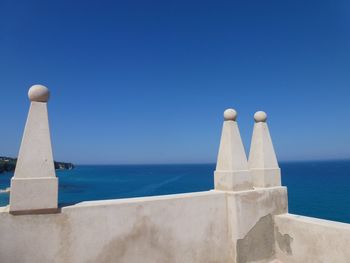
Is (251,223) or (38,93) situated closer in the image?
(38,93)

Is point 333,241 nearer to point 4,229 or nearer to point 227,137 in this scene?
point 227,137

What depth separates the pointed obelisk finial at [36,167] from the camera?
3508mm

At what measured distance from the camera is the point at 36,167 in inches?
144

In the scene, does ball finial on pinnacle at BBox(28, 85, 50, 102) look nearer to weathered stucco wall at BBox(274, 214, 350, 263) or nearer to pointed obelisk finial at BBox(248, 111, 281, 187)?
pointed obelisk finial at BBox(248, 111, 281, 187)

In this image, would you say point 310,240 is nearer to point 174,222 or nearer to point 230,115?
point 174,222

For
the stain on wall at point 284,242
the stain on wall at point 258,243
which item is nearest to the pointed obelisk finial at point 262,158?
the stain on wall at point 258,243

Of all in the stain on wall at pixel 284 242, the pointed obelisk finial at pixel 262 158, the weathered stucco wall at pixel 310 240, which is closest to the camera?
the weathered stucco wall at pixel 310 240

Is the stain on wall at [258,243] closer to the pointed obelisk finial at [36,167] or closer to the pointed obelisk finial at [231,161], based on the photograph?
the pointed obelisk finial at [231,161]

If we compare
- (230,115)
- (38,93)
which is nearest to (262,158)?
(230,115)

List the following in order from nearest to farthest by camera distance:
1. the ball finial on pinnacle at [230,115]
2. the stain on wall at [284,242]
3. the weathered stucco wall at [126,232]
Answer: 1. the weathered stucco wall at [126,232]
2. the stain on wall at [284,242]
3. the ball finial on pinnacle at [230,115]

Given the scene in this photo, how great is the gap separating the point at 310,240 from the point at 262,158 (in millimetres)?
1656

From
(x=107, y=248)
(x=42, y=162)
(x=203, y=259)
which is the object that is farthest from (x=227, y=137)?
(x=42, y=162)

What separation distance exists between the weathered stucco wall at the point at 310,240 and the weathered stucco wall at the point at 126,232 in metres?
1.08

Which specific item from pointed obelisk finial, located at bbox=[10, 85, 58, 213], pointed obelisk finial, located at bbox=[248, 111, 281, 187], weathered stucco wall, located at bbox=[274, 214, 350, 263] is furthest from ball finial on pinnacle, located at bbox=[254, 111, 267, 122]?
pointed obelisk finial, located at bbox=[10, 85, 58, 213]
